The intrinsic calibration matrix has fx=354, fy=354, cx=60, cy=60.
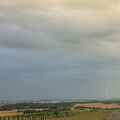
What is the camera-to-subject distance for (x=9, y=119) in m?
77.8

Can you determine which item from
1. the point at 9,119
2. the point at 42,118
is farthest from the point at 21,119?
the point at 42,118

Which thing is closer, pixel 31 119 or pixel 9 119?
pixel 9 119

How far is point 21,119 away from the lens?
7944 centimetres

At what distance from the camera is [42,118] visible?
297 feet

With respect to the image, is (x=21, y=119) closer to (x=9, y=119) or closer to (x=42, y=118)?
(x=9, y=119)

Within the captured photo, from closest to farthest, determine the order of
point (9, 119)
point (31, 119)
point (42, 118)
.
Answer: point (9, 119) → point (31, 119) → point (42, 118)

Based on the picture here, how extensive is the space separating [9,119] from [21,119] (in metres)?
2.96

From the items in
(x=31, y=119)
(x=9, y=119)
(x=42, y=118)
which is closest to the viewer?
(x=9, y=119)

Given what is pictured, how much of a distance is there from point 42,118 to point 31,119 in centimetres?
700

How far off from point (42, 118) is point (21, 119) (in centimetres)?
1193

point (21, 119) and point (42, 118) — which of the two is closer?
point (21, 119)

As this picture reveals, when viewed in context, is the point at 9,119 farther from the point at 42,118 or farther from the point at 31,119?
the point at 42,118

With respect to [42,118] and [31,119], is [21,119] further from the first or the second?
[42,118]

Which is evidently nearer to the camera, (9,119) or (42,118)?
(9,119)
